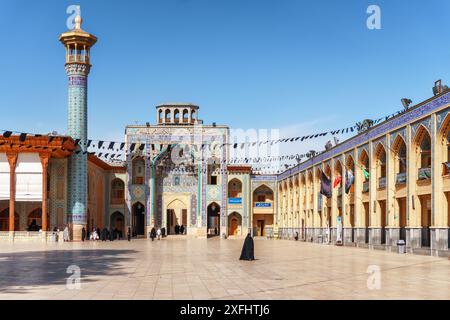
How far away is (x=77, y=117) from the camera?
145ft

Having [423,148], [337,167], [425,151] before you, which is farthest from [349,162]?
[425,151]

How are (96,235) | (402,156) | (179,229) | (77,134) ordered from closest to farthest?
1. (402,156)
2. (77,134)
3. (96,235)
4. (179,229)

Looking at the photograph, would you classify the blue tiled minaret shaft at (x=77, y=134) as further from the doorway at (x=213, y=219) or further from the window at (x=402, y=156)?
the window at (x=402, y=156)

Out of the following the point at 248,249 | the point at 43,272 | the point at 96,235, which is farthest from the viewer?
the point at 96,235

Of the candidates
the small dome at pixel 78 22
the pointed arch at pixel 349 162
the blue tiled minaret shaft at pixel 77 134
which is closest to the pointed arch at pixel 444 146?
the pointed arch at pixel 349 162

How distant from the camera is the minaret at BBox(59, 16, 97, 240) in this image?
4409cm

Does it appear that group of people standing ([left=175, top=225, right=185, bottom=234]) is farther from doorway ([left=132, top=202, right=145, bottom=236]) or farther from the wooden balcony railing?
the wooden balcony railing

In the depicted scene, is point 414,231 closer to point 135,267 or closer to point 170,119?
point 135,267

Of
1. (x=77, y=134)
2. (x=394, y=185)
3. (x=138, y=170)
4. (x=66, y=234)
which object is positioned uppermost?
(x=77, y=134)

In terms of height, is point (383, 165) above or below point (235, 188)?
above

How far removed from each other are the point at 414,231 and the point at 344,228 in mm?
10682

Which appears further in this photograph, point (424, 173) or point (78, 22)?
point (78, 22)

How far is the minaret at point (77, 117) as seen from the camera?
44.1 meters

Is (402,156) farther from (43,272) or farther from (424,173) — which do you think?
(43,272)
